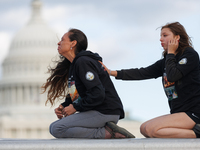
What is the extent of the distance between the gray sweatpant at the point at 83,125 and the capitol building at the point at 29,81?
7670 cm

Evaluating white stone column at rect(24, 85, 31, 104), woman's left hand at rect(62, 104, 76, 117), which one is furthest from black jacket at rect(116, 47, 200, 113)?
white stone column at rect(24, 85, 31, 104)

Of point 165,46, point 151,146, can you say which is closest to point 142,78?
point 165,46

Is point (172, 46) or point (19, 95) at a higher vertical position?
point (172, 46)

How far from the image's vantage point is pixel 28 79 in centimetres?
9219

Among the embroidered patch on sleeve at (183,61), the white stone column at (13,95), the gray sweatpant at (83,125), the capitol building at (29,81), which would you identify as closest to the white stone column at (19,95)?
the capitol building at (29,81)

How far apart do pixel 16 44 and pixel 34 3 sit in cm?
984

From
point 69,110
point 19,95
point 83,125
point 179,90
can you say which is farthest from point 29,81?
point 179,90

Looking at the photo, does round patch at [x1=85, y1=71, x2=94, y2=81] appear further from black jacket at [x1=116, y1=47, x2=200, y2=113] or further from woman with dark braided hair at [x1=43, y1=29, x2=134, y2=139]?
black jacket at [x1=116, y1=47, x2=200, y2=113]

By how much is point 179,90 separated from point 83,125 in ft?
4.64

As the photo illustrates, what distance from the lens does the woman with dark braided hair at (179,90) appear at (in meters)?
6.83

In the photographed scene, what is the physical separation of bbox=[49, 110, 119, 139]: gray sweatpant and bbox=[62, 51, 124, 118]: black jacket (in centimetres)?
9

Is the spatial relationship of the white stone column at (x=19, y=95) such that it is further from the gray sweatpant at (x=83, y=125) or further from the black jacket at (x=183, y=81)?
the black jacket at (x=183, y=81)

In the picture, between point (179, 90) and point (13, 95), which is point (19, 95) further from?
point (179, 90)

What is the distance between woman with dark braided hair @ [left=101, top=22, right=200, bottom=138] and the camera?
683 centimetres
